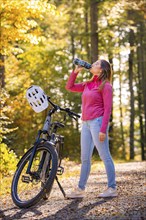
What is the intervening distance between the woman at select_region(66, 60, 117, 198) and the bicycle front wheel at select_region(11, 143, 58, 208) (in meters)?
0.53

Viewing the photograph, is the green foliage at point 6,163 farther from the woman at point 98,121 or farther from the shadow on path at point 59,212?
the shadow on path at point 59,212

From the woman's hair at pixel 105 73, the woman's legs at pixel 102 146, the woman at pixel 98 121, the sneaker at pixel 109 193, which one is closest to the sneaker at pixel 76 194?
the woman at pixel 98 121

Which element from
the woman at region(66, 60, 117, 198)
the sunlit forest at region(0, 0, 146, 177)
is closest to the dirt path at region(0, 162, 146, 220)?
the woman at region(66, 60, 117, 198)

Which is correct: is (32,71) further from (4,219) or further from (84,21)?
(4,219)

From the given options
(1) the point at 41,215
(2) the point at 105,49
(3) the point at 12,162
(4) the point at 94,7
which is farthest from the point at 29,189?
(2) the point at 105,49

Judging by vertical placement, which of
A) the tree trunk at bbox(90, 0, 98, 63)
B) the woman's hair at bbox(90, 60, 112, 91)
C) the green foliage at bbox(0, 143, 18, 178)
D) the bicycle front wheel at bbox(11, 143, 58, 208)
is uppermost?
the tree trunk at bbox(90, 0, 98, 63)

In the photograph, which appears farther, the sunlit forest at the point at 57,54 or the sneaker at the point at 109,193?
the sunlit forest at the point at 57,54

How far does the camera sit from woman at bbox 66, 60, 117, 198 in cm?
652

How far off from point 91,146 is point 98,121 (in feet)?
1.39

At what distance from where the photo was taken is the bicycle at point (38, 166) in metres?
6.04

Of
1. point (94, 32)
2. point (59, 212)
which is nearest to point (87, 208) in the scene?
point (59, 212)

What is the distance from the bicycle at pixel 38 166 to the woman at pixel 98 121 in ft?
1.22

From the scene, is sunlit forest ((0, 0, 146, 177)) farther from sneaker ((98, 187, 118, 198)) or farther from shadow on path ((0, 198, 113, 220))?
shadow on path ((0, 198, 113, 220))

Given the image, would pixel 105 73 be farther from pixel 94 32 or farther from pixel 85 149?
pixel 94 32
